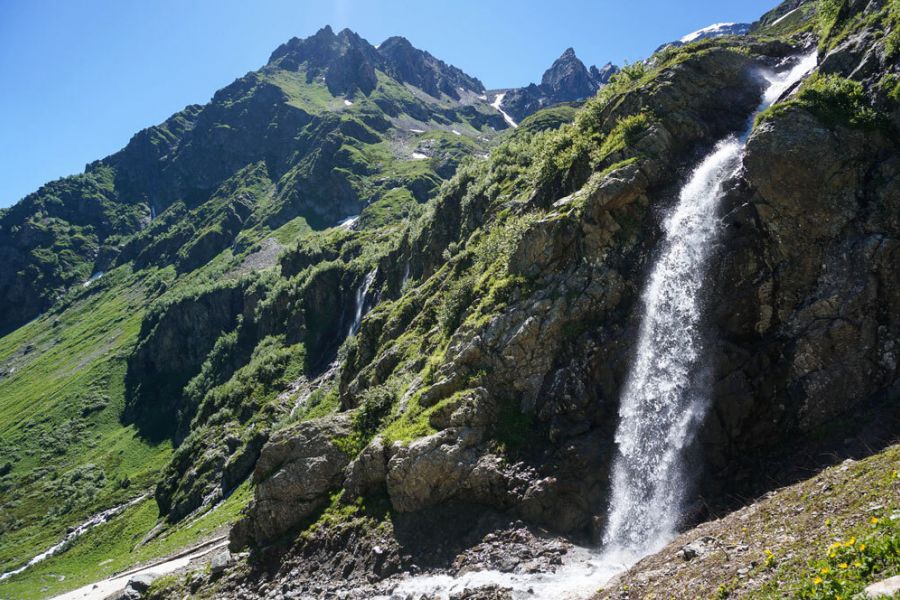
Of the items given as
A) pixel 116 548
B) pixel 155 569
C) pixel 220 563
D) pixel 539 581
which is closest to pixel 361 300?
pixel 155 569

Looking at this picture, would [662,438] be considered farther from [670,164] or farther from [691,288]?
[670,164]

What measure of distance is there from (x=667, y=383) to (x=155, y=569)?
2031 inches

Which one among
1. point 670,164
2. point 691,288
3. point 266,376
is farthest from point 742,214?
point 266,376

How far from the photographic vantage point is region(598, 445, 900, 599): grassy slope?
12891 millimetres

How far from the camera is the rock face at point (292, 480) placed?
38281mm

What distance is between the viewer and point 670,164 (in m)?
39.2

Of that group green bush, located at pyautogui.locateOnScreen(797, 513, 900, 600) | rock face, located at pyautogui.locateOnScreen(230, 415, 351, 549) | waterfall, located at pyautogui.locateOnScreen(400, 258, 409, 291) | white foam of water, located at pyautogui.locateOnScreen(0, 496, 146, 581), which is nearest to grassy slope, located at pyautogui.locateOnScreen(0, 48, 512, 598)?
white foam of water, located at pyautogui.locateOnScreen(0, 496, 146, 581)

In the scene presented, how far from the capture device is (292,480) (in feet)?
128

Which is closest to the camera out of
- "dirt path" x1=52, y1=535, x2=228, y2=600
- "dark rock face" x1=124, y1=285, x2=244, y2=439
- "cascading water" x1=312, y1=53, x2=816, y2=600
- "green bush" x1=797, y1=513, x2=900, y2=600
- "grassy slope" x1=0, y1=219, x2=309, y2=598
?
"green bush" x1=797, y1=513, x2=900, y2=600

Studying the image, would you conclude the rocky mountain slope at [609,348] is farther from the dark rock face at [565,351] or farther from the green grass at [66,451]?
the green grass at [66,451]

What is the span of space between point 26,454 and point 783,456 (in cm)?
17894

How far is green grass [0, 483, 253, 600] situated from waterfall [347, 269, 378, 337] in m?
32.1

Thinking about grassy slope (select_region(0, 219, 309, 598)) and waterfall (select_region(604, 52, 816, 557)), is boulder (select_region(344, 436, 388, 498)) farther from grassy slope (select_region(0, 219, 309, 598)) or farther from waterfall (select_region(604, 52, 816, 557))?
grassy slope (select_region(0, 219, 309, 598))

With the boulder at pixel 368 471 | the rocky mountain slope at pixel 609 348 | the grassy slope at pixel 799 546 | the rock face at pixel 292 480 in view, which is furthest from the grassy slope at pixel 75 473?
the grassy slope at pixel 799 546
